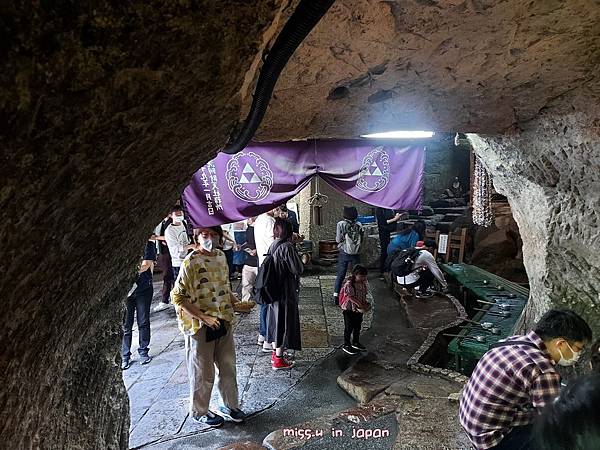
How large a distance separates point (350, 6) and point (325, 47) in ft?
0.94

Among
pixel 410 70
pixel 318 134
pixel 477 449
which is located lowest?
pixel 477 449

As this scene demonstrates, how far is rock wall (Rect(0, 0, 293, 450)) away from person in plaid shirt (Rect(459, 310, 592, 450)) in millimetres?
2194

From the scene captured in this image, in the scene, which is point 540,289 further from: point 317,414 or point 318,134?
point 318,134

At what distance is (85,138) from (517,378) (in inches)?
106

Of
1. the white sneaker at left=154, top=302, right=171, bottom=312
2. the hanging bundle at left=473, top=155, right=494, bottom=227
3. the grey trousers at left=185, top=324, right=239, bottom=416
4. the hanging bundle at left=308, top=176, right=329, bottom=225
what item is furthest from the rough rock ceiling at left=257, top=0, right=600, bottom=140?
the hanging bundle at left=308, top=176, right=329, bottom=225

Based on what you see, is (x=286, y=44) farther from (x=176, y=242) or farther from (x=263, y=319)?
(x=176, y=242)

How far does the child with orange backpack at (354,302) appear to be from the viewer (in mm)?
6398

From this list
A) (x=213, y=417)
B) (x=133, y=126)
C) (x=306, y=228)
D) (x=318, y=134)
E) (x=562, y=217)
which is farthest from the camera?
(x=306, y=228)

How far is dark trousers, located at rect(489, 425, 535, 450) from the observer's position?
2735 millimetres

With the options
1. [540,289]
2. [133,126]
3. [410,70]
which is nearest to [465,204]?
[540,289]

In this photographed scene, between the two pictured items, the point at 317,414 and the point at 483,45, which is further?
the point at 317,414

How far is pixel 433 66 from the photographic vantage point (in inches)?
117

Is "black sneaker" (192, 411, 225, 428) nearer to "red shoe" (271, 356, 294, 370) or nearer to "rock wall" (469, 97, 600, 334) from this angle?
"red shoe" (271, 356, 294, 370)

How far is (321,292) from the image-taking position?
10.2 m
